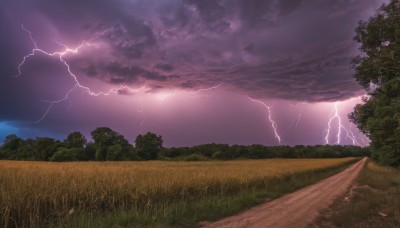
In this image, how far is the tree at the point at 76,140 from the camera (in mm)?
102375

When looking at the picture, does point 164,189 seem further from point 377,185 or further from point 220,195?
point 377,185

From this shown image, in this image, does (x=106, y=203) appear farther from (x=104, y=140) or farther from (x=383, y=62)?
(x=104, y=140)

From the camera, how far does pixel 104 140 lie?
9250cm

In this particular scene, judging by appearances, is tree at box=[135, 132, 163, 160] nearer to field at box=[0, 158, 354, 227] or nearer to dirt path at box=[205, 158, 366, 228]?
field at box=[0, 158, 354, 227]

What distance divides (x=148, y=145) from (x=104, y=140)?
55.4 ft

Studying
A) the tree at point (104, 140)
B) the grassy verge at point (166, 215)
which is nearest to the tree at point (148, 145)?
the tree at point (104, 140)

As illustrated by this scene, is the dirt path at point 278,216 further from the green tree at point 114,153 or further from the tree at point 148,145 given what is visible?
the tree at point 148,145

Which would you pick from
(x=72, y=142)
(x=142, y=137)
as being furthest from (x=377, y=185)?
(x=72, y=142)

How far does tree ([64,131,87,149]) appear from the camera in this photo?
102m

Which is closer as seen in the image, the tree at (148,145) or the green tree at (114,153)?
the green tree at (114,153)

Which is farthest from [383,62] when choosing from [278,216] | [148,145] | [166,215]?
[148,145]

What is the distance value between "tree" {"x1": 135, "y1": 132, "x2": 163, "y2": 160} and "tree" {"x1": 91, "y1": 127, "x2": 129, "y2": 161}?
7.31 metres

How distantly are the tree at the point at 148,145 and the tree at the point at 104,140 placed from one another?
7.31m

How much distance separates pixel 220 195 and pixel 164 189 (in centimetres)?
379
